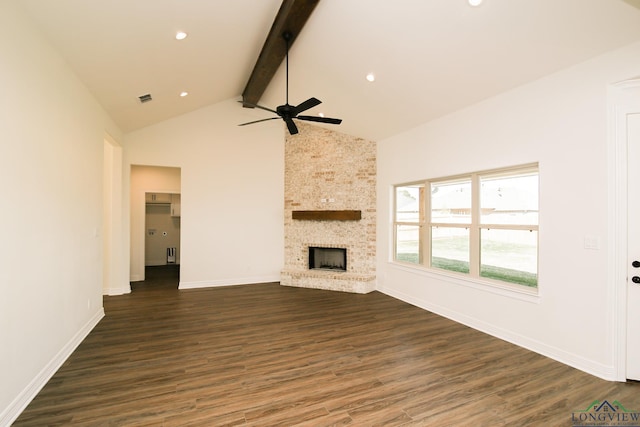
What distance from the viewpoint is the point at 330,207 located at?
6.48 metres

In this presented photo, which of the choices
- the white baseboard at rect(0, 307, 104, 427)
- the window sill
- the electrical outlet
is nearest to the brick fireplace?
the window sill

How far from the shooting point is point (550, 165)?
321 centimetres

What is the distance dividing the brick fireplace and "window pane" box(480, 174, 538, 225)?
7.76 feet

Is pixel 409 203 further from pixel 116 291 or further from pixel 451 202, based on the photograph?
pixel 116 291

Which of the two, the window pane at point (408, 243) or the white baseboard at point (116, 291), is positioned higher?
the window pane at point (408, 243)

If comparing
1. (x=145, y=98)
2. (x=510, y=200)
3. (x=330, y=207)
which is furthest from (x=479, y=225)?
(x=145, y=98)

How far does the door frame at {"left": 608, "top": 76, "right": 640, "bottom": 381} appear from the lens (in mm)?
2686

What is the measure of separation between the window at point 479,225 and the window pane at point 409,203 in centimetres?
2

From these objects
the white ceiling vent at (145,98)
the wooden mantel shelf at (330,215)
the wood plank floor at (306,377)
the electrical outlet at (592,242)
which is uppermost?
the white ceiling vent at (145,98)

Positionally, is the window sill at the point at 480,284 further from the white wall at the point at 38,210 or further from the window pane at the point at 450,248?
the white wall at the point at 38,210

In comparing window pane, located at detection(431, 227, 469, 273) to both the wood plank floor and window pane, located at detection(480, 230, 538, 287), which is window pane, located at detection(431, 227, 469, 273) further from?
the wood plank floor

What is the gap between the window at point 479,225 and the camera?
3643 millimetres

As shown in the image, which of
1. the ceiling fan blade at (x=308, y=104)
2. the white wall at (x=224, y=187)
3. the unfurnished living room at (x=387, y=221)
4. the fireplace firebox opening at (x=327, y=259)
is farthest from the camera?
the fireplace firebox opening at (x=327, y=259)

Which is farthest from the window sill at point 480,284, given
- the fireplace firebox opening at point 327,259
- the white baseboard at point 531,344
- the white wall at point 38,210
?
the white wall at point 38,210
